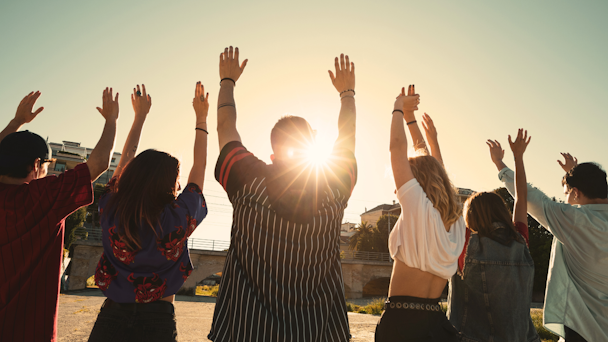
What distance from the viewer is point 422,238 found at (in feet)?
7.45

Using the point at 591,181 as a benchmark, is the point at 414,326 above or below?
below

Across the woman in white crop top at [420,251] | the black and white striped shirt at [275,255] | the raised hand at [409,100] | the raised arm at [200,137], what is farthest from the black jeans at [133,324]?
the raised hand at [409,100]

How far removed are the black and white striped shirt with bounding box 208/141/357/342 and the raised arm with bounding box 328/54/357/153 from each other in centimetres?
50

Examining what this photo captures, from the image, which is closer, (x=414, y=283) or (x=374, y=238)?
(x=414, y=283)

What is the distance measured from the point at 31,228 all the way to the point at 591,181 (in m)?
4.56

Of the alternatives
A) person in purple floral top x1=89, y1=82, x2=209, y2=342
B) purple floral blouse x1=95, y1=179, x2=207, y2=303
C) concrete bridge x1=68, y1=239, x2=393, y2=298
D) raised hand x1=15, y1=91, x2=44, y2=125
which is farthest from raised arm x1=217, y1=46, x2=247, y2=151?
concrete bridge x1=68, y1=239, x2=393, y2=298

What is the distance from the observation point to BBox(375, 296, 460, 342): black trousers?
2.23 meters

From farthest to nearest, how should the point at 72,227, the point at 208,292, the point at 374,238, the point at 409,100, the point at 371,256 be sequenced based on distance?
1. the point at 374,238
2. the point at 371,256
3. the point at 208,292
4. the point at 72,227
5. the point at 409,100

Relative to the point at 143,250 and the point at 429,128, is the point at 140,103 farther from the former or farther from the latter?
the point at 429,128

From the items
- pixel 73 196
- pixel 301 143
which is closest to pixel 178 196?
pixel 73 196

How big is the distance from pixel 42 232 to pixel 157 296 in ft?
2.76

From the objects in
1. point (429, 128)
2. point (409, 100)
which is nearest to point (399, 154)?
point (409, 100)

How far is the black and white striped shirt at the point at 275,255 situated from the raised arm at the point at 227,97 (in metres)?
0.15

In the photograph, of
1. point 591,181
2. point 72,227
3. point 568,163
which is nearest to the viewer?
point 591,181
